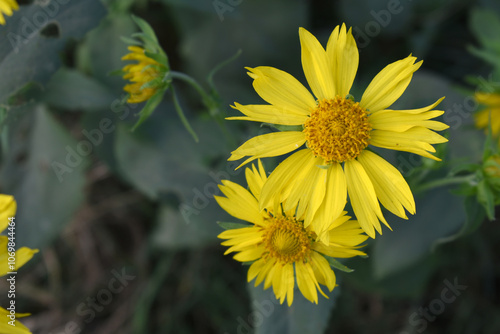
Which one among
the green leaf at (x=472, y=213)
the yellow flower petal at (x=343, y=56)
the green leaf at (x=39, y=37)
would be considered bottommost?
the green leaf at (x=472, y=213)

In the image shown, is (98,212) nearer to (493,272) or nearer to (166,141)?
(166,141)

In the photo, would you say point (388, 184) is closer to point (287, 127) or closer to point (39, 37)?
point (287, 127)

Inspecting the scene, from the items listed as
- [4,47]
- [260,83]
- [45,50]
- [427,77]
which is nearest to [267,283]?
[260,83]

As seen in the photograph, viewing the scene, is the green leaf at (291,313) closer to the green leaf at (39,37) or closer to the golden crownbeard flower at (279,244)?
the golden crownbeard flower at (279,244)

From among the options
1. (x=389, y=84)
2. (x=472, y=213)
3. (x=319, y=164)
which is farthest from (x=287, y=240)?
(x=472, y=213)

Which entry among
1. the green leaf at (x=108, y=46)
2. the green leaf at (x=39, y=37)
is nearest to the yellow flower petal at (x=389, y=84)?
the green leaf at (x=39, y=37)
